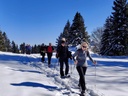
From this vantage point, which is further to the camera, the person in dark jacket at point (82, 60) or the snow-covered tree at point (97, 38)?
the snow-covered tree at point (97, 38)

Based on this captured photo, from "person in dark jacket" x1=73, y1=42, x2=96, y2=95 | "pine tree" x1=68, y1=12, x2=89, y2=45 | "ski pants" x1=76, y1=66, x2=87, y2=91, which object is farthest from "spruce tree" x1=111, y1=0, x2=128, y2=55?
"ski pants" x1=76, y1=66, x2=87, y2=91

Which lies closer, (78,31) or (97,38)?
(78,31)

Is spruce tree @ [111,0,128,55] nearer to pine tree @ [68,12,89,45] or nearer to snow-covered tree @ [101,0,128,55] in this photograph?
snow-covered tree @ [101,0,128,55]

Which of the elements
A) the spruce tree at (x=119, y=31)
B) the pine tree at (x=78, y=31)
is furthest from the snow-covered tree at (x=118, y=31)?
the pine tree at (x=78, y=31)

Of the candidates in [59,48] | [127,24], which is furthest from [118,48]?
[59,48]

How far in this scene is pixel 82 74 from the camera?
9.45 metres

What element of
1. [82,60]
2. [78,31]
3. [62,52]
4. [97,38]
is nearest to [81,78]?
[82,60]

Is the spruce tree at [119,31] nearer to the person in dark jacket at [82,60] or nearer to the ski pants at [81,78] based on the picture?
the person in dark jacket at [82,60]

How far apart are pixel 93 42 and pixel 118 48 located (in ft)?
172

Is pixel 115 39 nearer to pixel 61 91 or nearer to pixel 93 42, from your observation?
pixel 61 91

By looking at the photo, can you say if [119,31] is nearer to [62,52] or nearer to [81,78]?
[62,52]

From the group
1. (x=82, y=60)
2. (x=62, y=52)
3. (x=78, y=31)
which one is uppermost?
(x=78, y=31)

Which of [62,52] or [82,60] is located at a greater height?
[62,52]

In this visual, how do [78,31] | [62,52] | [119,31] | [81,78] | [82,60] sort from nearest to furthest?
[81,78]
[82,60]
[62,52]
[119,31]
[78,31]
